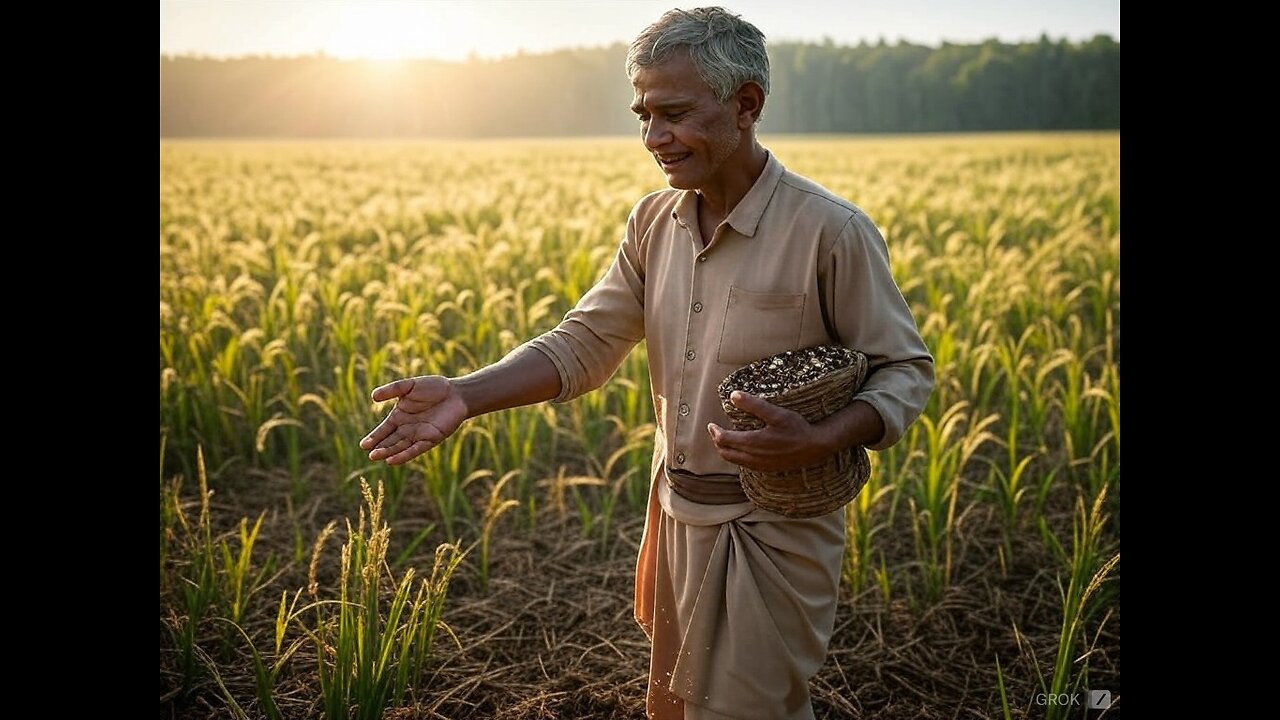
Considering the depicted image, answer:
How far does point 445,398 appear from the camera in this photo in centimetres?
195

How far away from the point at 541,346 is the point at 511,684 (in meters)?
1.17

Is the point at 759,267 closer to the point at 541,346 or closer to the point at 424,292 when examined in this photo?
the point at 541,346

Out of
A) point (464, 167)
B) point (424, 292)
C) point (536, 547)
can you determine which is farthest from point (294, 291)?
point (464, 167)

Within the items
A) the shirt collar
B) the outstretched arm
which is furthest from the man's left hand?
the outstretched arm

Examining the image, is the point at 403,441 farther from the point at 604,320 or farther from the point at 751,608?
the point at 751,608

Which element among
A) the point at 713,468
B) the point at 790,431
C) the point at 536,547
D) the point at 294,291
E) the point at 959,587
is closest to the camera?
the point at 790,431

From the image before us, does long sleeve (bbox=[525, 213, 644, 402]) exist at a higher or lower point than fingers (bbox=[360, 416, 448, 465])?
higher

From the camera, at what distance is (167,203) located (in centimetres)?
1016

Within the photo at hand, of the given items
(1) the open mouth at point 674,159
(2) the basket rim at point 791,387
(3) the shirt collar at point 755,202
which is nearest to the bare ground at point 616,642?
(2) the basket rim at point 791,387

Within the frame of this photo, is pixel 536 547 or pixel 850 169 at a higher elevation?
pixel 850 169

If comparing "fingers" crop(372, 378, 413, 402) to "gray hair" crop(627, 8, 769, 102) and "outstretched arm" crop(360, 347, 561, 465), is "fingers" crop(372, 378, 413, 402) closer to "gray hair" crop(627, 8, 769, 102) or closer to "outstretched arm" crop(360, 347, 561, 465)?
"outstretched arm" crop(360, 347, 561, 465)

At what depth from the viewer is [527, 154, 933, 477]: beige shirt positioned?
71.7 inches

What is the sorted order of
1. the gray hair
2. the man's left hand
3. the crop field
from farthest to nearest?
the crop field < the gray hair < the man's left hand
